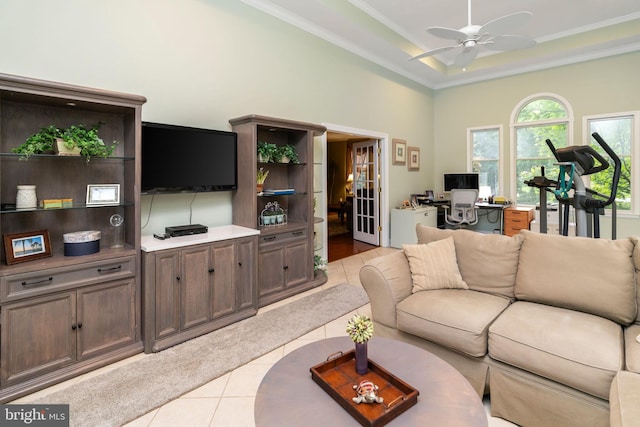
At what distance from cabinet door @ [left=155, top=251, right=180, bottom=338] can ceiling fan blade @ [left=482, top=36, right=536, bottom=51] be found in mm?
3735

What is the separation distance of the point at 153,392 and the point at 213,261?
1.13 metres

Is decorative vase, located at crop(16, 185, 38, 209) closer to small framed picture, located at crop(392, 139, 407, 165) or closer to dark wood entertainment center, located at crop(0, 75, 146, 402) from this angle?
dark wood entertainment center, located at crop(0, 75, 146, 402)

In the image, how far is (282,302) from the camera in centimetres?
375

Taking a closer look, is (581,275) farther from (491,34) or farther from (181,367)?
(181,367)

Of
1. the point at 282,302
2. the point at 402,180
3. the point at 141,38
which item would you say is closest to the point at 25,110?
the point at 141,38

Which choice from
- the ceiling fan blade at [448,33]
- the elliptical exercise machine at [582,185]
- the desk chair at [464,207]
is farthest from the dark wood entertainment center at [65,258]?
the desk chair at [464,207]

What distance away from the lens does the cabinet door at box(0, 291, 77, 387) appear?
6.90ft

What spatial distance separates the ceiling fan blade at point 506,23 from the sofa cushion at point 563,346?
250cm

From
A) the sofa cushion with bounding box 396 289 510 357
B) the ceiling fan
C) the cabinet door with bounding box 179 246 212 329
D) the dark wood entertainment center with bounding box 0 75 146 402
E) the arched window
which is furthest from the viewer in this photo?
the arched window

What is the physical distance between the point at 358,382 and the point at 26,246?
2414 millimetres

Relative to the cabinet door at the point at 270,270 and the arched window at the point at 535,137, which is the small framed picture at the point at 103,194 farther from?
the arched window at the point at 535,137

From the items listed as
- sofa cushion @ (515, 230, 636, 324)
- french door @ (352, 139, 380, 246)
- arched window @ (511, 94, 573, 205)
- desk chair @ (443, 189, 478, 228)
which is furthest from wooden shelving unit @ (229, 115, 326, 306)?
arched window @ (511, 94, 573, 205)

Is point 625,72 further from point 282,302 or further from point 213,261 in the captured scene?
point 213,261

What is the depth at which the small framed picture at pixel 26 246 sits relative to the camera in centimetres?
221
